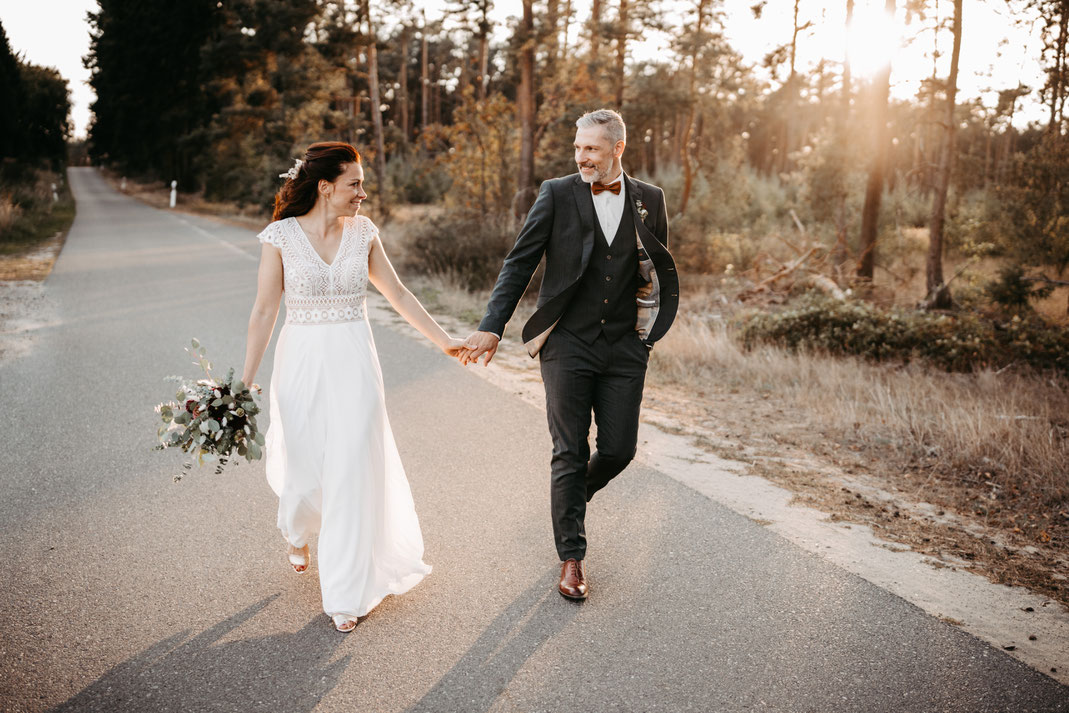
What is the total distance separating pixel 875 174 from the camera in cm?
1612

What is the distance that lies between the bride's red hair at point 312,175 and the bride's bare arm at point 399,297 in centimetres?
39

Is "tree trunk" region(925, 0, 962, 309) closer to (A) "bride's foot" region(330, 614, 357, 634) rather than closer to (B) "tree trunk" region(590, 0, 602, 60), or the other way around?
(B) "tree trunk" region(590, 0, 602, 60)

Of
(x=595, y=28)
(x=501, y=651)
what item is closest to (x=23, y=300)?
(x=501, y=651)

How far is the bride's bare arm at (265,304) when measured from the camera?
3.44m

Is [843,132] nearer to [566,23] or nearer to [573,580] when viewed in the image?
[566,23]

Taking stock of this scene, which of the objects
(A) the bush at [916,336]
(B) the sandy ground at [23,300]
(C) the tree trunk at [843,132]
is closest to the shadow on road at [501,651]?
(A) the bush at [916,336]

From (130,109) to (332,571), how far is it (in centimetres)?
5203

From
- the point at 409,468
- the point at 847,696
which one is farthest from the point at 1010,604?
the point at 409,468

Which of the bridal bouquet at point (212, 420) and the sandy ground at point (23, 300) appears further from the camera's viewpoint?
the sandy ground at point (23, 300)

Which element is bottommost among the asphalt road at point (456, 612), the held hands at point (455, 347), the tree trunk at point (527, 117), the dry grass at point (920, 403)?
the asphalt road at point (456, 612)

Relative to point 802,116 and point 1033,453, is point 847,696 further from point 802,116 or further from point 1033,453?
point 802,116

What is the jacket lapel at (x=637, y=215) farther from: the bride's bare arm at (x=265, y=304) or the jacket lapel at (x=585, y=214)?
the bride's bare arm at (x=265, y=304)

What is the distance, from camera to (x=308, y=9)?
26094 mm

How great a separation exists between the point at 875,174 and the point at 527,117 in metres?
7.84
